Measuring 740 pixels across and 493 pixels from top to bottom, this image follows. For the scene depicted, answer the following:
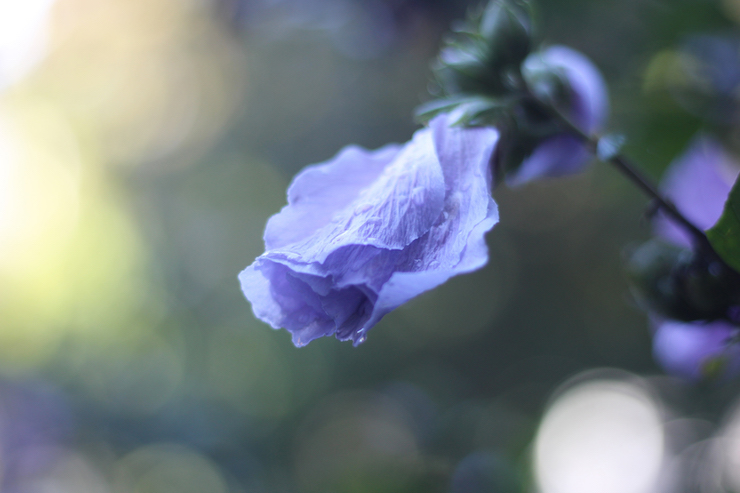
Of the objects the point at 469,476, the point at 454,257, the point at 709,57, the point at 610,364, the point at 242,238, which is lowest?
the point at 454,257

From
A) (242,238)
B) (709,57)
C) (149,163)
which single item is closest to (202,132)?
(149,163)

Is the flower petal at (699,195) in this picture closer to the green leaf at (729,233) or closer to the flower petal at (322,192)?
the green leaf at (729,233)

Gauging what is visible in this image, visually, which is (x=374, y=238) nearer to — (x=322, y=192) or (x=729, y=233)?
(x=322, y=192)

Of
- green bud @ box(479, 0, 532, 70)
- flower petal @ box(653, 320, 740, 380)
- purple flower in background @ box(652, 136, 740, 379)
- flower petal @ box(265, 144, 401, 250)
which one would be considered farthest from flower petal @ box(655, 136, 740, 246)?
flower petal @ box(265, 144, 401, 250)

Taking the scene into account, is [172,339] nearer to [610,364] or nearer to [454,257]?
[610,364]

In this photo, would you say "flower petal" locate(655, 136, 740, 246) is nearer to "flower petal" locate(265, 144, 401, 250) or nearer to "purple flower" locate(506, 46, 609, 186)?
"purple flower" locate(506, 46, 609, 186)

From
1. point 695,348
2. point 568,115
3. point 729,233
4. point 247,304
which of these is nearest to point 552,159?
point 568,115
